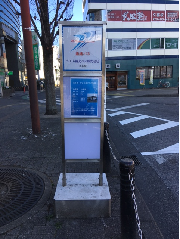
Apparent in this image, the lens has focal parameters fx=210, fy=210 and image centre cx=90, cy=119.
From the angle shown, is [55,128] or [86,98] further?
[55,128]

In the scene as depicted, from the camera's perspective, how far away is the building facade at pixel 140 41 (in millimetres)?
29422

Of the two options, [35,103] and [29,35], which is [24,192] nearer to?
[35,103]

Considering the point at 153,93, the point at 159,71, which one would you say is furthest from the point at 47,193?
the point at 159,71

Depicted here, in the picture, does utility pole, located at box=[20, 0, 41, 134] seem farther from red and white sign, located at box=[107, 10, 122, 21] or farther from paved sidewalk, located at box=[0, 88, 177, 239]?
red and white sign, located at box=[107, 10, 122, 21]

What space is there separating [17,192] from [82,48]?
8.53 feet

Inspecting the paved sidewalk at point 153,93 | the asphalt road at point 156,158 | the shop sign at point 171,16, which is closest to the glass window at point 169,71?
the shop sign at point 171,16

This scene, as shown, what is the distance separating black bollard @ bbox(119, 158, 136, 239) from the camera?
2260 millimetres

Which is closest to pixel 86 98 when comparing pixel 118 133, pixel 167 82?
pixel 118 133

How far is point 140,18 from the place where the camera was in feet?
98.9

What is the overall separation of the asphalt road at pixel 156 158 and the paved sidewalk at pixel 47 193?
0.75 ft

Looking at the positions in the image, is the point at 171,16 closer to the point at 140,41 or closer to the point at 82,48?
the point at 140,41

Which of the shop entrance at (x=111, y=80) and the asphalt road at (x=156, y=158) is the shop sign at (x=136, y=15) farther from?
the asphalt road at (x=156, y=158)

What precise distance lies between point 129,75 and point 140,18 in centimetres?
812

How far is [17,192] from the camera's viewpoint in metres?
3.59
